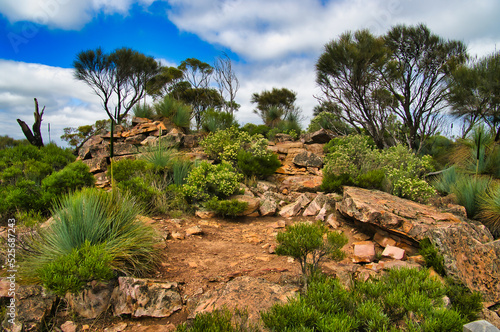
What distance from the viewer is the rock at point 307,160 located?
11.4 metres

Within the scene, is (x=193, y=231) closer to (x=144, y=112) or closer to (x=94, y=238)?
(x=94, y=238)

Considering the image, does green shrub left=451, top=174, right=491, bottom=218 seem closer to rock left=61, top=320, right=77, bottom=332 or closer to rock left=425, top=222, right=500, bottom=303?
rock left=425, top=222, right=500, bottom=303

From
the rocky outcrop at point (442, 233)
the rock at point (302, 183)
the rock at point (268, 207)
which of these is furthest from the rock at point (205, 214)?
the rock at point (302, 183)

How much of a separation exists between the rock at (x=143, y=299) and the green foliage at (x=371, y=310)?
1309 mm

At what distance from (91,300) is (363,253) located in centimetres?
400

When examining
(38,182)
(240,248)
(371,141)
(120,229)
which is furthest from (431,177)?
(38,182)

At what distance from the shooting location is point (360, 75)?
41.0 ft

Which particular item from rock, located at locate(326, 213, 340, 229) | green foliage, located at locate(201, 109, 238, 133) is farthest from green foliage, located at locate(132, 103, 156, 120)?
rock, located at locate(326, 213, 340, 229)

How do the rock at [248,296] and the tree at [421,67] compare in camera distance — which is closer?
the rock at [248,296]

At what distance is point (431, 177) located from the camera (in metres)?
10.7

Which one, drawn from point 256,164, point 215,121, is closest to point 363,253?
point 256,164

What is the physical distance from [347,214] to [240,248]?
8.30 ft

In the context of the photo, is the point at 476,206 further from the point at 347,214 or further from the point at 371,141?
the point at 371,141

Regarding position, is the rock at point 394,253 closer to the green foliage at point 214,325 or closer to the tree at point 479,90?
the green foliage at point 214,325
